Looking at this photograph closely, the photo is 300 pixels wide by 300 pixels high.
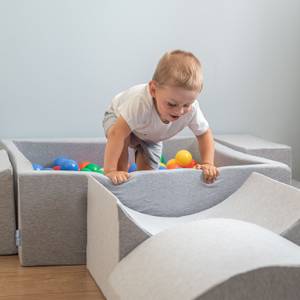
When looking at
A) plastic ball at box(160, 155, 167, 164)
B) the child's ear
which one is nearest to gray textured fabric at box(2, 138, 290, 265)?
the child's ear

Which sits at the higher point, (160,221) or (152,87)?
(152,87)

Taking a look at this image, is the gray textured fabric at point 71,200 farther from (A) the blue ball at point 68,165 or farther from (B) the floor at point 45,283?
(A) the blue ball at point 68,165

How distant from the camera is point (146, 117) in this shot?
2428 millimetres

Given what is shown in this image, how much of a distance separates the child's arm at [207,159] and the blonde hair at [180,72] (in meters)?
0.31

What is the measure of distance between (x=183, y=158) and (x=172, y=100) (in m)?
0.79

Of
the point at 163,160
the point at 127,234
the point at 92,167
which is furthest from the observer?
the point at 163,160

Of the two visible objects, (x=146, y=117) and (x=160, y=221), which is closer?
(x=160, y=221)

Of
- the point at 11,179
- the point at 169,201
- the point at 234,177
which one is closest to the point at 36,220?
the point at 11,179

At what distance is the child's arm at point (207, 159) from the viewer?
2.40m

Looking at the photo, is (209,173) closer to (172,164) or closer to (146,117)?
(146,117)

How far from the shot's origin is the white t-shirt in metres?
2.42

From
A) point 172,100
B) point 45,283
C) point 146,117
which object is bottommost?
point 45,283

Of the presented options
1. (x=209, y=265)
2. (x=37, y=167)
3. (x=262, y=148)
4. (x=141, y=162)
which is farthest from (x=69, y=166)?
(x=209, y=265)

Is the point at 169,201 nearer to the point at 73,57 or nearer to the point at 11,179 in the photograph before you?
the point at 11,179
